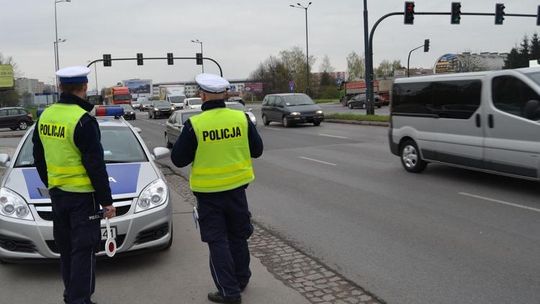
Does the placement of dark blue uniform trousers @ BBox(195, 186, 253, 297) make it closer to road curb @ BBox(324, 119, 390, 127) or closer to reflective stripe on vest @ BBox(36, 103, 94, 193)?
reflective stripe on vest @ BBox(36, 103, 94, 193)

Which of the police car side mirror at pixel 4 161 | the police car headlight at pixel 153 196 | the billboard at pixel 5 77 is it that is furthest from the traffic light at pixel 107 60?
the police car headlight at pixel 153 196

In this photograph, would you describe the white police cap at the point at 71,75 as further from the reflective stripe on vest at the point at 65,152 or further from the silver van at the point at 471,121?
the silver van at the point at 471,121

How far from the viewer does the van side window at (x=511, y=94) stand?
26.2ft

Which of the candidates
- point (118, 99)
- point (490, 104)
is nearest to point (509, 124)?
point (490, 104)

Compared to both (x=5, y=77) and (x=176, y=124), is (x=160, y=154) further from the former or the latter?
(x=5, y=77)

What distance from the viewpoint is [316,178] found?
1052cm

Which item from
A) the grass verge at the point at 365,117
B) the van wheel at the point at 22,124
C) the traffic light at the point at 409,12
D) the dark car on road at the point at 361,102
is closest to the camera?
the grass verge at the point at 365,117

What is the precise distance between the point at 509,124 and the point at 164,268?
5831 mm

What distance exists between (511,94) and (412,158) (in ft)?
8.83

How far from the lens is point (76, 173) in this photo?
372 cm

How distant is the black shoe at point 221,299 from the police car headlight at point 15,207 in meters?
1.82

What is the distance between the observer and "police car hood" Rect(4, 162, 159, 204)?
4924 mm

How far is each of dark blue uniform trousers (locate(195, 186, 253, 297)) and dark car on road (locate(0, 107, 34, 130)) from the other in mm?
36786

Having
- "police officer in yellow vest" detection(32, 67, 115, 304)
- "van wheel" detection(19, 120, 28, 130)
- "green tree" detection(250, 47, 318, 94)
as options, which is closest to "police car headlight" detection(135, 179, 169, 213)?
"police officer in yellow vest" detection(32, 67, 115, 304)
